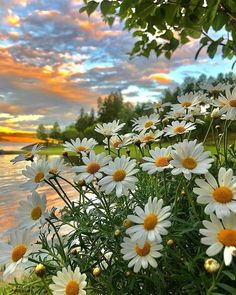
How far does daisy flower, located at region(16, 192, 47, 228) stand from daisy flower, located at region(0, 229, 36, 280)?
21mm

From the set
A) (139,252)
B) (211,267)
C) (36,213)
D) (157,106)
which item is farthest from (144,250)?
(157,106)

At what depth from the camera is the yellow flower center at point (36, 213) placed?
3.30ft

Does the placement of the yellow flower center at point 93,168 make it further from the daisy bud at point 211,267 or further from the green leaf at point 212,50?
the green leaf at point 212,50

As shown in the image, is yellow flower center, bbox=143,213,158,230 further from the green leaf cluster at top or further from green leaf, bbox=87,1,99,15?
green leaf, bbox=87,1,99,15

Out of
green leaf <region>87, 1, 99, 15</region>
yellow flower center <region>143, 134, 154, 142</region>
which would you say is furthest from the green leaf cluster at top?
yellow flower center <region>143, 134, 154, 142</region>

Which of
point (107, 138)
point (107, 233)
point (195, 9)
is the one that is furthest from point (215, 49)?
point (107, 233)

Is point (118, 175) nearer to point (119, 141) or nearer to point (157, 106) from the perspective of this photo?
point (119, 141)

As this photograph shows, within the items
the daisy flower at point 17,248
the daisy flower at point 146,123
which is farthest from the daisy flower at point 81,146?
the daisy flower at point 17,248

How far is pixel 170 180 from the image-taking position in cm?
121

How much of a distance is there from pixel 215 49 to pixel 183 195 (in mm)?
925

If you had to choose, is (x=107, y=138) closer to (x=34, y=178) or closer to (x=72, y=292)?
(x=34, y=178)

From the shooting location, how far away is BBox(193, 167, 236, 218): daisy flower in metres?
0.79

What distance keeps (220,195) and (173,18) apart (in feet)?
3.45

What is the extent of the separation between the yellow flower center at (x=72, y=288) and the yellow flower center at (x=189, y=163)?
1.15ft
